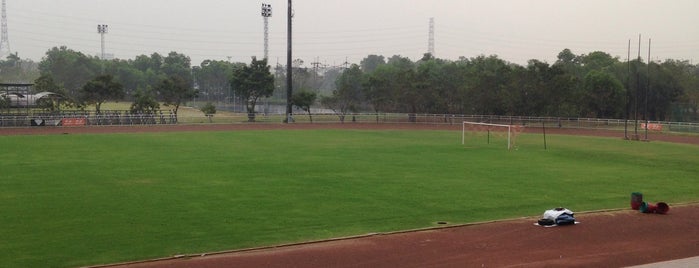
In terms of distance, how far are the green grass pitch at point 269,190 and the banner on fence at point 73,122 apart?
55.3ft

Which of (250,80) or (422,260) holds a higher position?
(250,80)

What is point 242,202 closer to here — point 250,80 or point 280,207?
point 280,207

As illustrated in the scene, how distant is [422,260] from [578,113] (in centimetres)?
5663

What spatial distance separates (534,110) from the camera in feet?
213

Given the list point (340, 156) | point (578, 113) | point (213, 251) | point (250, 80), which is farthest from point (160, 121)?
point (213, 251)

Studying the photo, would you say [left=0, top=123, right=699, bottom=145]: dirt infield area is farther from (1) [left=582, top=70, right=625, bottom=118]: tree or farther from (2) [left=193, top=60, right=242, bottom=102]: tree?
(2) [left=193, top=60, right=242, bottom=102]: tree

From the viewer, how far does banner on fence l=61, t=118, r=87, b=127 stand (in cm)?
5462

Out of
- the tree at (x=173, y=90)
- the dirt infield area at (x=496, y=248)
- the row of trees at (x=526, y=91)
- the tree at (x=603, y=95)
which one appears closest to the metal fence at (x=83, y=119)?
the tree at (x=173, y=90)

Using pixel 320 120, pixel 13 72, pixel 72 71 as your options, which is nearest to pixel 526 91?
pixel 320 120

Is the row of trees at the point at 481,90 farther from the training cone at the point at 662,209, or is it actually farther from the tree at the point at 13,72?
the tree at the point at 13,72

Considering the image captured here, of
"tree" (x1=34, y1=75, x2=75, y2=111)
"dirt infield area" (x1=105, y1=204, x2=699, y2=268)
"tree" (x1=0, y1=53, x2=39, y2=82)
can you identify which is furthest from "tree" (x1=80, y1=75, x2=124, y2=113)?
"tree" (x1=0, y1=53, x2=39, y2=82)

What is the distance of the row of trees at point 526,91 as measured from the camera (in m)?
64.6

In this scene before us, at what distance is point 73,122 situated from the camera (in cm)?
5509

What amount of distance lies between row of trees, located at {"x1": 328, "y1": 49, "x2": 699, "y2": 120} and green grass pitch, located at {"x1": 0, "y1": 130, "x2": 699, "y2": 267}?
2710 cm
